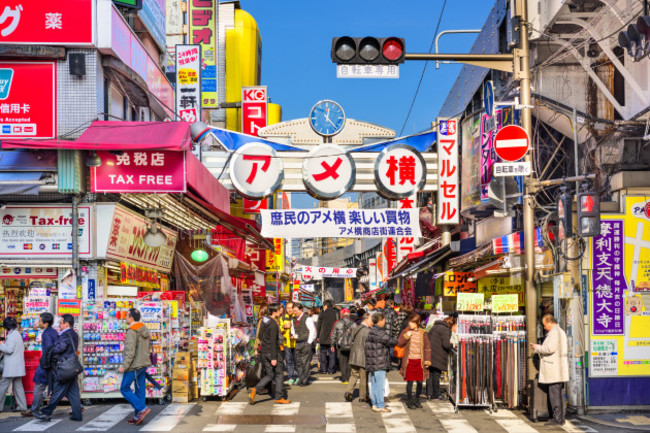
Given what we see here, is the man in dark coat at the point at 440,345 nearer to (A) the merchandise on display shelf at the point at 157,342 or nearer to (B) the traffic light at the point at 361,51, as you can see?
(A) the merchandise on display shelf at the point at 157,342

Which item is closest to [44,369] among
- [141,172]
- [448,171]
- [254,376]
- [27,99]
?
[254,376]

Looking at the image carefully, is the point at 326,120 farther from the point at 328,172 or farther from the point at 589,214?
the point at 589,214

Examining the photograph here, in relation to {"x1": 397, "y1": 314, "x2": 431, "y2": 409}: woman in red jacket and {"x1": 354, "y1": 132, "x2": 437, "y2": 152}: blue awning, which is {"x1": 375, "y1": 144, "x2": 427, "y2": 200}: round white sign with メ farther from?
{"x1": 397, "y1": 314, "x2": 431, "y2": 409}: woman in red jacket

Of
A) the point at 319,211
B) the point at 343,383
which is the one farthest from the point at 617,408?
the point at 319,211

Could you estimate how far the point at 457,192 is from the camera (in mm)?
21875

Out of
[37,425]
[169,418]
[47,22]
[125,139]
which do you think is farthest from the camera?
[47,22]

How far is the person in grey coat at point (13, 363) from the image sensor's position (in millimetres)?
13469

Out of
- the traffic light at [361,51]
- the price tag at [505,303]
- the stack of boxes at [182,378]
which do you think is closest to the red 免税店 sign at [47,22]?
the stack of boxes at [182,378]

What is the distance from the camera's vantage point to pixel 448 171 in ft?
71.3

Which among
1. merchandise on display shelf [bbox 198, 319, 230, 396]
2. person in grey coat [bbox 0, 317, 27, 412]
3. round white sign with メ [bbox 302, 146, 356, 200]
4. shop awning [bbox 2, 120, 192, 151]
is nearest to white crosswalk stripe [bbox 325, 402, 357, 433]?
merchandise on display shelf [bbox 198, 319, 230, 396]

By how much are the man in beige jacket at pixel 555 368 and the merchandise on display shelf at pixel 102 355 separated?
25.4 ft

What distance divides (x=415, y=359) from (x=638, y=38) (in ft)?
23.1

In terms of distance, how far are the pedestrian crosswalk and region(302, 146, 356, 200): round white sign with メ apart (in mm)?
7107

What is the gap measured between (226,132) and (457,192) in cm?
683
